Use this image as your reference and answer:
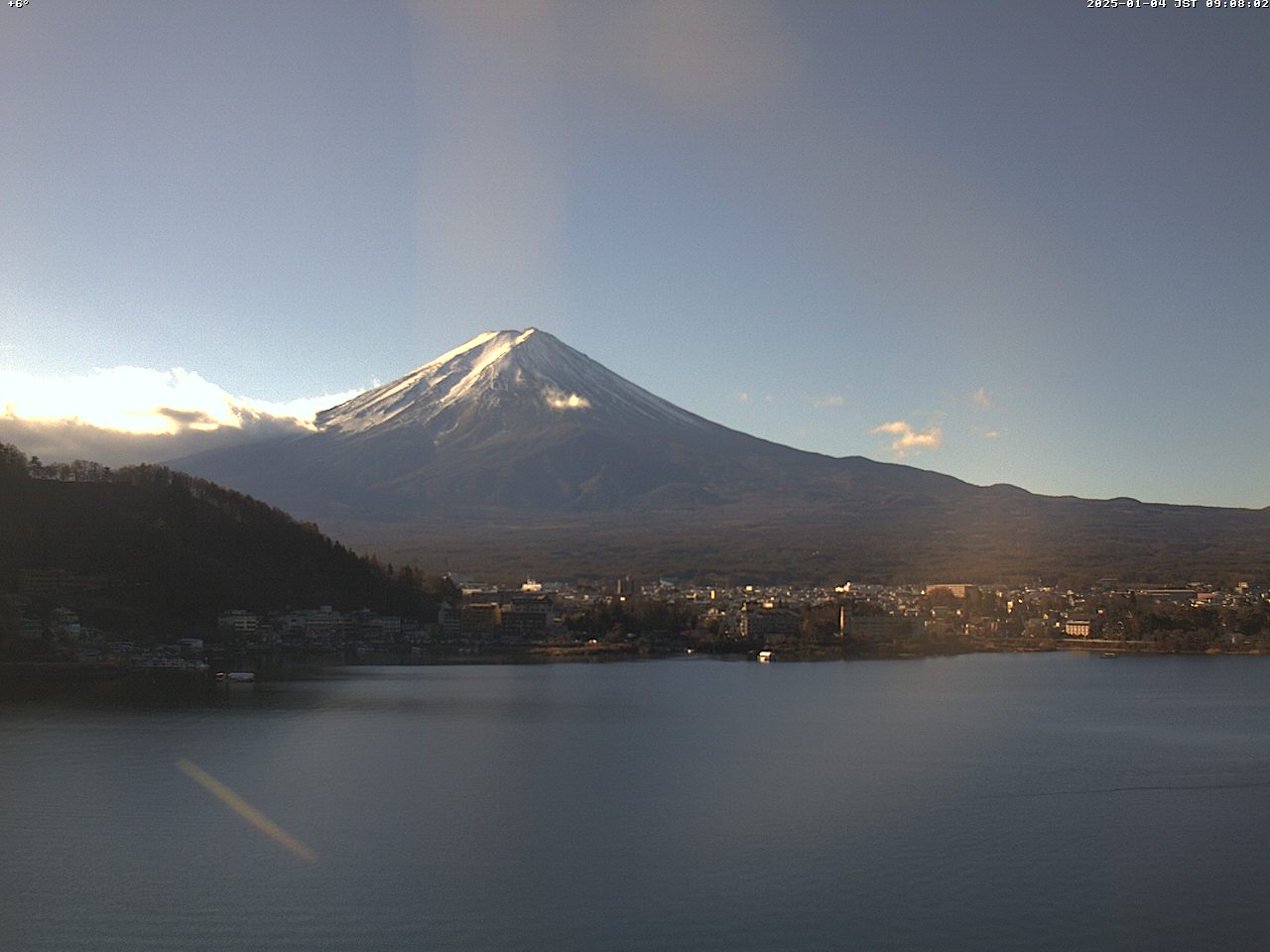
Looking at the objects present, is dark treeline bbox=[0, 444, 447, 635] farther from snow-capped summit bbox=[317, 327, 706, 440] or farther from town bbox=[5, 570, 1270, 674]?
snow-capped summit bbox=[317, 327, 706, 440]

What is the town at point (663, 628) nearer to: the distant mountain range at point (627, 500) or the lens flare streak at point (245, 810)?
the distant mountain range at point (627, 500)

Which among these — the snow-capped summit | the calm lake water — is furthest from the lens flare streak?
the snow-capped summit

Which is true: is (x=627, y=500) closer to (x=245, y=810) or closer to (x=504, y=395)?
(x=504, y=395)

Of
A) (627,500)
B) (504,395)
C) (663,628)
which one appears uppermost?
(504,395)

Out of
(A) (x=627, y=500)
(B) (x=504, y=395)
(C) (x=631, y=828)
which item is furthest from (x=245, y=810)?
(B) (x=504, y=395)

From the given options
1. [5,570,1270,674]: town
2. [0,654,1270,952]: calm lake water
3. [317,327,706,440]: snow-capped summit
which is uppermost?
[317,327,706,440]: snow-capped summit

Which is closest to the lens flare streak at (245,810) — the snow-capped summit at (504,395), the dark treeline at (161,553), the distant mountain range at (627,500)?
the dark treeline at (161,553)
